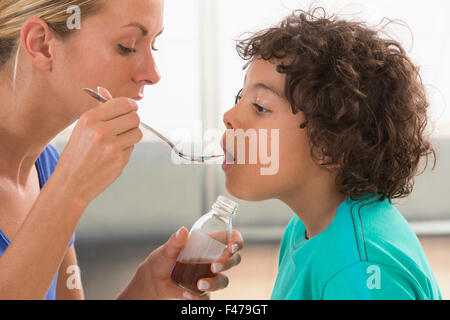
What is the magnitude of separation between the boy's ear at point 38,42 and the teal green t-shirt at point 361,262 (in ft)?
1.73

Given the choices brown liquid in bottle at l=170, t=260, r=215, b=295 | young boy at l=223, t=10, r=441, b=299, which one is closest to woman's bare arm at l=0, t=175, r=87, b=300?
brown liquid in bottle at l=170, t=260, r=215, b=295

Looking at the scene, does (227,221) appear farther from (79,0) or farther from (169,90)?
(169,90)

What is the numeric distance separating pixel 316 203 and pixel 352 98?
0.20 metres

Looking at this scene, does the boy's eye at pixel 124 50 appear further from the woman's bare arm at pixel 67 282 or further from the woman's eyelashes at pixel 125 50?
the woman's bare arm at pixel 67 282

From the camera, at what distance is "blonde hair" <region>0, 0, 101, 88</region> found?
2.44 ft

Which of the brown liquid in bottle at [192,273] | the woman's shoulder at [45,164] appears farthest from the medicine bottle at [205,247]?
the woman's shoulder at [45,164]

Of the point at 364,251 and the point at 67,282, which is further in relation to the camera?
the point at 67,282

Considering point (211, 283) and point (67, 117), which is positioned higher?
point (67, 117)

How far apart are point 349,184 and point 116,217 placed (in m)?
1.66

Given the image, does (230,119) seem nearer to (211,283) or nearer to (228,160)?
(228,160)

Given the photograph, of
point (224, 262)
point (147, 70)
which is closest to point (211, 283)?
point (224, 262)

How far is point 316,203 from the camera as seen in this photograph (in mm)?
845

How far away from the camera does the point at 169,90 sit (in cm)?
214

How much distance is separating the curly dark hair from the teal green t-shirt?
0.24 ft
